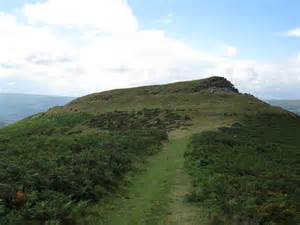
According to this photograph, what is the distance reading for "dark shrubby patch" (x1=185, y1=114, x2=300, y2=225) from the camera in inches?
631

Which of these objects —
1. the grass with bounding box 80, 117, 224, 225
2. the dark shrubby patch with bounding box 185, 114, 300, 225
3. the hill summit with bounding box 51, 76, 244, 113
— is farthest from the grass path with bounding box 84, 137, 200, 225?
the hill summit with bounding box 51, 76, 244, 113

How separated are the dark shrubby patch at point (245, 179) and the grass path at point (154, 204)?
33.7 inches

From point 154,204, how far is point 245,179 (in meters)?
7.28

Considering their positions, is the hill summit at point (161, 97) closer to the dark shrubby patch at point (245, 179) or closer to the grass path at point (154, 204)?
the dark shrubby patch at point (245, 179)

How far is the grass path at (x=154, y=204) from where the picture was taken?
15703 millimetres

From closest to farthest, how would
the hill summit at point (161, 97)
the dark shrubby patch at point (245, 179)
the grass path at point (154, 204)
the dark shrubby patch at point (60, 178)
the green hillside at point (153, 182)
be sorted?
the dark shrubby patch at point (60, 178)
the green hillside at point (153, 182)
the grass path at point (154, 204)
the dark shrubby patch at point (245, 179)
the hill summit at point (161, 97)

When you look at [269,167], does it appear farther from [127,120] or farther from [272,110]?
[272,110]

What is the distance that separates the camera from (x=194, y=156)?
30281 millimetres

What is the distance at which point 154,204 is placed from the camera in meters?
17.9

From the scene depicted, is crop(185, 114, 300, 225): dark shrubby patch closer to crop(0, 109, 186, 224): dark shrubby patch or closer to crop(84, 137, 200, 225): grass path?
crop(84, 137, 200, 225): grass path

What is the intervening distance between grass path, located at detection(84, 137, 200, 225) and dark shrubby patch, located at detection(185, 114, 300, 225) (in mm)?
855

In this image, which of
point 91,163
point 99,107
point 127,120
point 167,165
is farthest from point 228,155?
point 99,107

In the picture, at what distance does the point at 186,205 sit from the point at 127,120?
45653mm

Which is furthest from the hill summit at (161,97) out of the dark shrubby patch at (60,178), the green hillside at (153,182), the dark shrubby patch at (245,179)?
the dark shrubby patch at (60,178)
